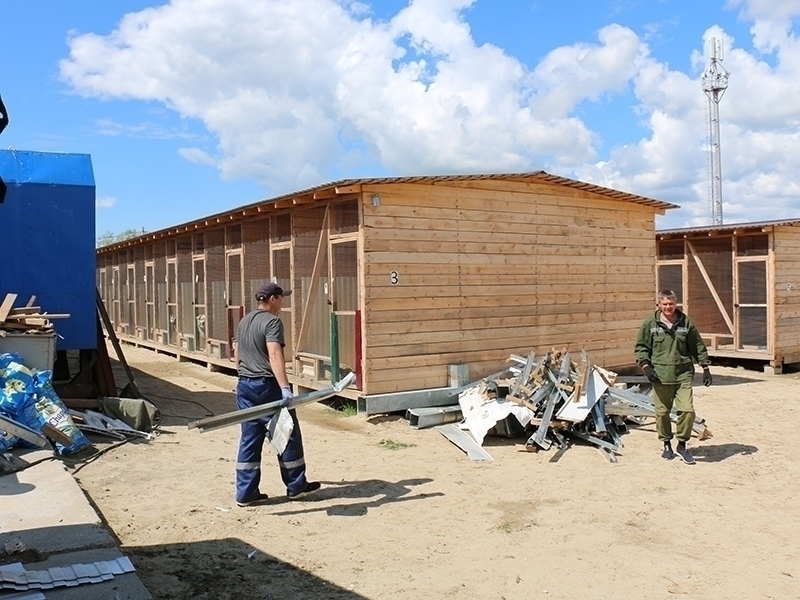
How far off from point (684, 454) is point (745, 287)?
328 inches

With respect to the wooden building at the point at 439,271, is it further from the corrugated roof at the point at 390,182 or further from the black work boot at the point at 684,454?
the black work boot at the point at 684,454

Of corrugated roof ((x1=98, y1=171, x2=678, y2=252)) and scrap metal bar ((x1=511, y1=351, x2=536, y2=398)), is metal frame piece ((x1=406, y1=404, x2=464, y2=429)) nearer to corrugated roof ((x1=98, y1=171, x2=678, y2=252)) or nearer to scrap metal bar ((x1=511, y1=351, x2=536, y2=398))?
scrap metal bar ((x1=511, y1=351, x2=536, y2=398))

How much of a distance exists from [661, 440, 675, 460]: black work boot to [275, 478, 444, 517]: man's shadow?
2467 mm

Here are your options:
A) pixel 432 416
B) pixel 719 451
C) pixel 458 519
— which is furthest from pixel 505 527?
pixel 432 416

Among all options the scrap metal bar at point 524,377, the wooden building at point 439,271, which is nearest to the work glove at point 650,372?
the scrap metal bar at point 524,377

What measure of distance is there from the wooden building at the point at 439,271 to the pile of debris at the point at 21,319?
11.2ft

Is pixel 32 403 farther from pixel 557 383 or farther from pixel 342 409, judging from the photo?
pixel 557 383

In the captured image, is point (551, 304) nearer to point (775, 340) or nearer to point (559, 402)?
point (559, 402)

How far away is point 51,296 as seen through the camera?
9.08 metres

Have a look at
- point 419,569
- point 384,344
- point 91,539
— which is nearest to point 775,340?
point 384,344

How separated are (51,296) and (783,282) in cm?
1274

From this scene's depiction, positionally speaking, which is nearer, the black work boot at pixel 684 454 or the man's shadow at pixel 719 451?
the black work boot at pixel 684 454

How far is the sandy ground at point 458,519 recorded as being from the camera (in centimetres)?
436

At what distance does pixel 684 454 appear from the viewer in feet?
23.8
